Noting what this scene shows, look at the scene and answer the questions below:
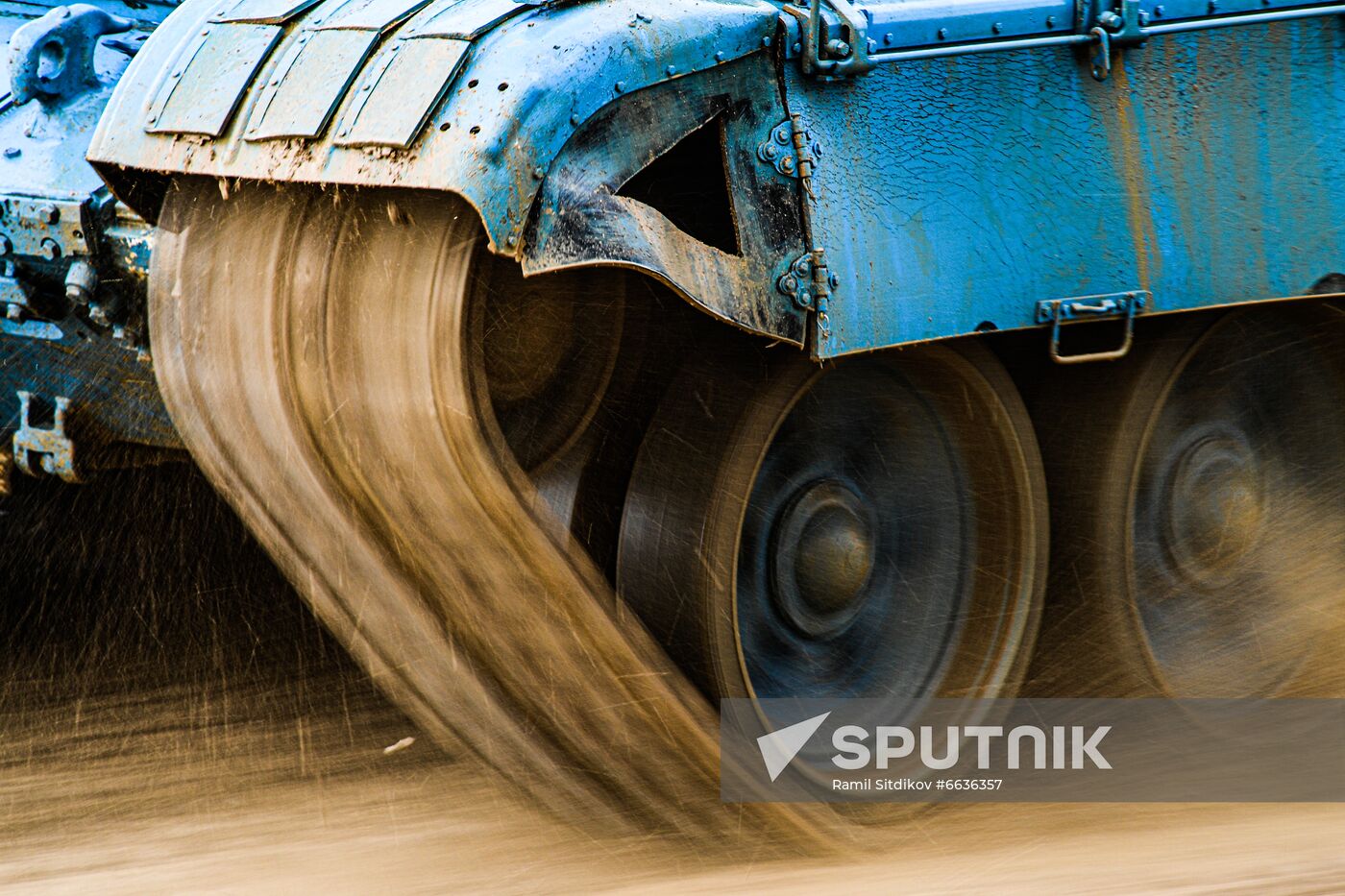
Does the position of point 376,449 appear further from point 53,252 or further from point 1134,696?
point 1134,696

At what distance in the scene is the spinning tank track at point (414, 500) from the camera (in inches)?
112

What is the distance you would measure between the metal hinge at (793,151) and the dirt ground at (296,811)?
126cm

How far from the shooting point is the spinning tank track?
2.84 m

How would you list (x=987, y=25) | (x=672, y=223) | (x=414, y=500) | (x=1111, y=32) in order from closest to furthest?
(x=672, y=223)
(x=414, y=500)
(x=987, y=25)
(x=1111, y=32)

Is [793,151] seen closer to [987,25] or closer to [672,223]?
[672,223]

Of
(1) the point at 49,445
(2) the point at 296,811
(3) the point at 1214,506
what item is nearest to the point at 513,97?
(2) the point at 296,811

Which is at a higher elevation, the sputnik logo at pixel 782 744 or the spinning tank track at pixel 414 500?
the spinning tank track at pixel 414 500

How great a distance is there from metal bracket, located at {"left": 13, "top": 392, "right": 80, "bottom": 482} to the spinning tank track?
0.78 metres

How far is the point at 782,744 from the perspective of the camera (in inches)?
128

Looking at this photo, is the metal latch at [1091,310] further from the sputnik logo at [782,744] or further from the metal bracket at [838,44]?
the sputnik logo at [782,744]

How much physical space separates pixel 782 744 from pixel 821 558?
425 millimetres

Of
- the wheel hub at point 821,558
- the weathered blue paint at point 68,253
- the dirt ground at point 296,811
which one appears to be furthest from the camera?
the weathered blue paint at point 68,253

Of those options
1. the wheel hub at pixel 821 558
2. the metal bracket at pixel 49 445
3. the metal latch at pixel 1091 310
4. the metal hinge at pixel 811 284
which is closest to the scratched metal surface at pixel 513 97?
the metal hinge at pixel 811 284

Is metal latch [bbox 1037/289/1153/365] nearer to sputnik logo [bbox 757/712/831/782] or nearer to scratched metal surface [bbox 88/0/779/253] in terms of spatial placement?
scratched metal surface [bbox 88/0/779/253]
